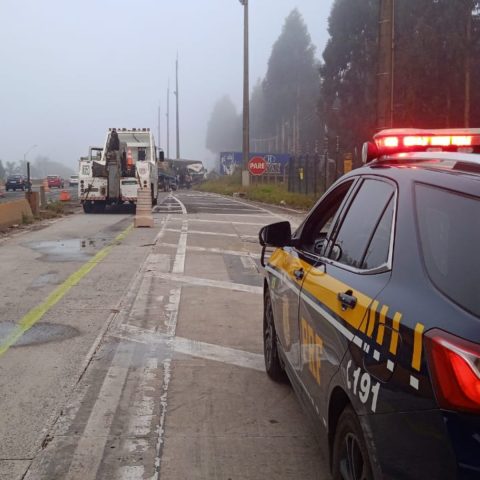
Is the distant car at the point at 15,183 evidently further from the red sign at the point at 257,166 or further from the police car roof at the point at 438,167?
the police car roof at the point at 438,167

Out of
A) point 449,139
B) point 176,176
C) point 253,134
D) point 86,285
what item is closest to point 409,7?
point 176,176

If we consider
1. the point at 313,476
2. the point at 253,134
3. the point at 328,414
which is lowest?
the point at 313,476

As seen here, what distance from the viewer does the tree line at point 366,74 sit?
129ft

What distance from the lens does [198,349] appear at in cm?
607

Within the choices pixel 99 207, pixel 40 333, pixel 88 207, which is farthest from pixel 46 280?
pixel 99 207

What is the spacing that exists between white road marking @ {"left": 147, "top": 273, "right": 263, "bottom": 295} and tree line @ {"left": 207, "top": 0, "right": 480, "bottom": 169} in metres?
9.07

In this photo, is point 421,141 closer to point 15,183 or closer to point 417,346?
point 417,346

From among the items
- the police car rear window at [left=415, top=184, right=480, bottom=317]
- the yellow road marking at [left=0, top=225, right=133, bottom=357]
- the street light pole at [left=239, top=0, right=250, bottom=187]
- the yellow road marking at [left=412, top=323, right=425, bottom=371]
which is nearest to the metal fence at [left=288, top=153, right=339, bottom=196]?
the street light pole at [left=239, top=0, right=250, bottom=187]

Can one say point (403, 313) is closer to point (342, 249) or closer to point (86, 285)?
point (342, 249)

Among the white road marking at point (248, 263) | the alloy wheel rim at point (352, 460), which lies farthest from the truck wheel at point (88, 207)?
the alloy wheel rim at point (352, 460)

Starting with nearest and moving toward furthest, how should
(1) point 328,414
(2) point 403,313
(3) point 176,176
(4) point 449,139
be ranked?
(2) point 403,313 < (1) point 328,414 < (4) point 449,139 < (3) point 176,176

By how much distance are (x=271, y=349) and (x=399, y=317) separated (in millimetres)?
2898

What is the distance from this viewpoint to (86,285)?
9242mm

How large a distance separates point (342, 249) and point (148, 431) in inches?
69.5
